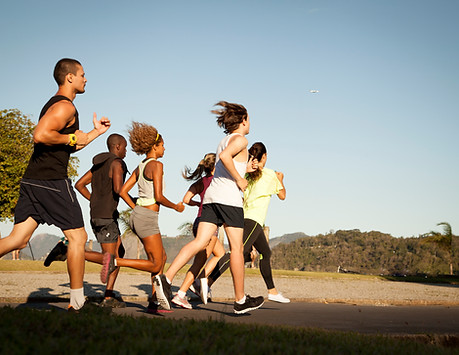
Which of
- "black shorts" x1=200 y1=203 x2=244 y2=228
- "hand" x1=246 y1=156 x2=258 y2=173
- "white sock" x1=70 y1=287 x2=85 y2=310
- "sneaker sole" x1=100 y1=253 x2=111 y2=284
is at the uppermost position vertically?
"hand" x1=246 y1=156 x2=258 y2=173

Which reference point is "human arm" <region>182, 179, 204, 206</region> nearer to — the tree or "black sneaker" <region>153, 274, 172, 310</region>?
"black sneaker" <region>153, 274, 172, 310</region>

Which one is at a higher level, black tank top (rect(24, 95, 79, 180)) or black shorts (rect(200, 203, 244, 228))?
black tank top (rect(24, 95, 79, 180))


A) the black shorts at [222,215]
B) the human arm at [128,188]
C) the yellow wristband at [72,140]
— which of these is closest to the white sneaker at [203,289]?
the human arm at [128,188]

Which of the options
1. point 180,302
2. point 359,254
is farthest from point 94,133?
point 359,254

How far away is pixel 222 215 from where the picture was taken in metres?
6.50

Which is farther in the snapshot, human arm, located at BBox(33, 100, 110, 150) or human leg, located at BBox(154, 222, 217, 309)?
human leg, located at BBox(154, 222, 217, 309)

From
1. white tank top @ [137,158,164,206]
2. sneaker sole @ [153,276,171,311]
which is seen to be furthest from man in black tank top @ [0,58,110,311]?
white tank top @ [137,158,164,206]

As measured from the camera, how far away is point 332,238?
468 ft

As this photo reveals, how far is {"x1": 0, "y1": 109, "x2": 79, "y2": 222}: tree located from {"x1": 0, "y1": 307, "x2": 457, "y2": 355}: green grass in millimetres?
32154

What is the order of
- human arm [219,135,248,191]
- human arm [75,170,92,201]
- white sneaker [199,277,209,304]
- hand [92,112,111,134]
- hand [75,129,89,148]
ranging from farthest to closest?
white sneaker [199,277,209,304]
human arm [75,170,92,201]
human arm [219,135,248,191]
hand [92,112,111,134]
hand [75,129,89,148]

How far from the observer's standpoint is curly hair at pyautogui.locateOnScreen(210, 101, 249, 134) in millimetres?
6812

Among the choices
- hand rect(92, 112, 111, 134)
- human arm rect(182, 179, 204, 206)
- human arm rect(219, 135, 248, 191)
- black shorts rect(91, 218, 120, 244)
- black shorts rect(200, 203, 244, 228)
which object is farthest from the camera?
human arm rect(182, 179, 204, 206)

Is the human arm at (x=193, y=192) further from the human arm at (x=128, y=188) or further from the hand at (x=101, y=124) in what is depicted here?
the hand at (x=101, y=124)

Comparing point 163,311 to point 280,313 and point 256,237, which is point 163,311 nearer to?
point 280,313
